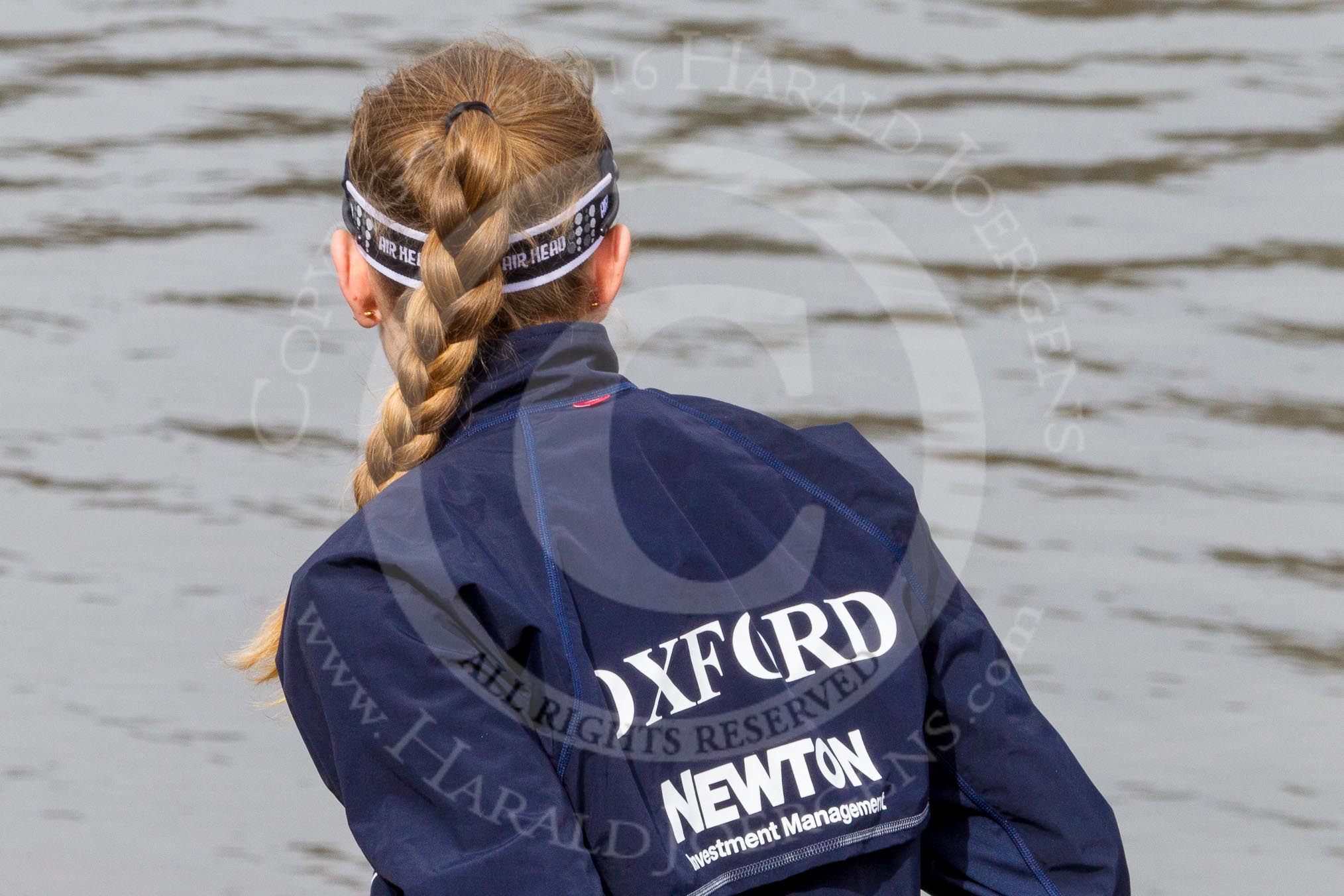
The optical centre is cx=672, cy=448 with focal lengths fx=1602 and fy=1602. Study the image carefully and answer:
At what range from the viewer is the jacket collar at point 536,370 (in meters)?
1.13

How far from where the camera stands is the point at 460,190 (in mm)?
1167

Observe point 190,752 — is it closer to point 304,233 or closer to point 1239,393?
point 304,233

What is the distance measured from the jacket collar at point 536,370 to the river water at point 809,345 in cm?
153

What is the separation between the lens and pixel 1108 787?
2.58 meters

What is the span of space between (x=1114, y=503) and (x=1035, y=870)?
7.13 ft

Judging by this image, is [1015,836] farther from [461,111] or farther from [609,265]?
[461,111]

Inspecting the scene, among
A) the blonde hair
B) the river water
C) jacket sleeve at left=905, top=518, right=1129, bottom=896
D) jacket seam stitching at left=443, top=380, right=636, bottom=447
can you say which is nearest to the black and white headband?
the blonde hair

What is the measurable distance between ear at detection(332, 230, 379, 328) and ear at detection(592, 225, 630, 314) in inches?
6.9

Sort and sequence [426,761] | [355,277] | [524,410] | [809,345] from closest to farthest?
[426,761]
[524,410]
[355,277]
[809,345]

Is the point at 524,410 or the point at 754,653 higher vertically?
the point at 524,410

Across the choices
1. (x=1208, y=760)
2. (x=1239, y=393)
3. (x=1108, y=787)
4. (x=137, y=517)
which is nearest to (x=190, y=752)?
(x=137, y=517)

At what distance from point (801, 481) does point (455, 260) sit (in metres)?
0.30

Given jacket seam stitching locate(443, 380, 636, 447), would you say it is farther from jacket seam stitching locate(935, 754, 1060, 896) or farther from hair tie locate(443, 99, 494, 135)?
jacket seam stitching locate(935, 754, 1060, 896)

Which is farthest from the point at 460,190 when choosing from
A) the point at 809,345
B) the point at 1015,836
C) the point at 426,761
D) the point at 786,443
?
the point at 809,345
